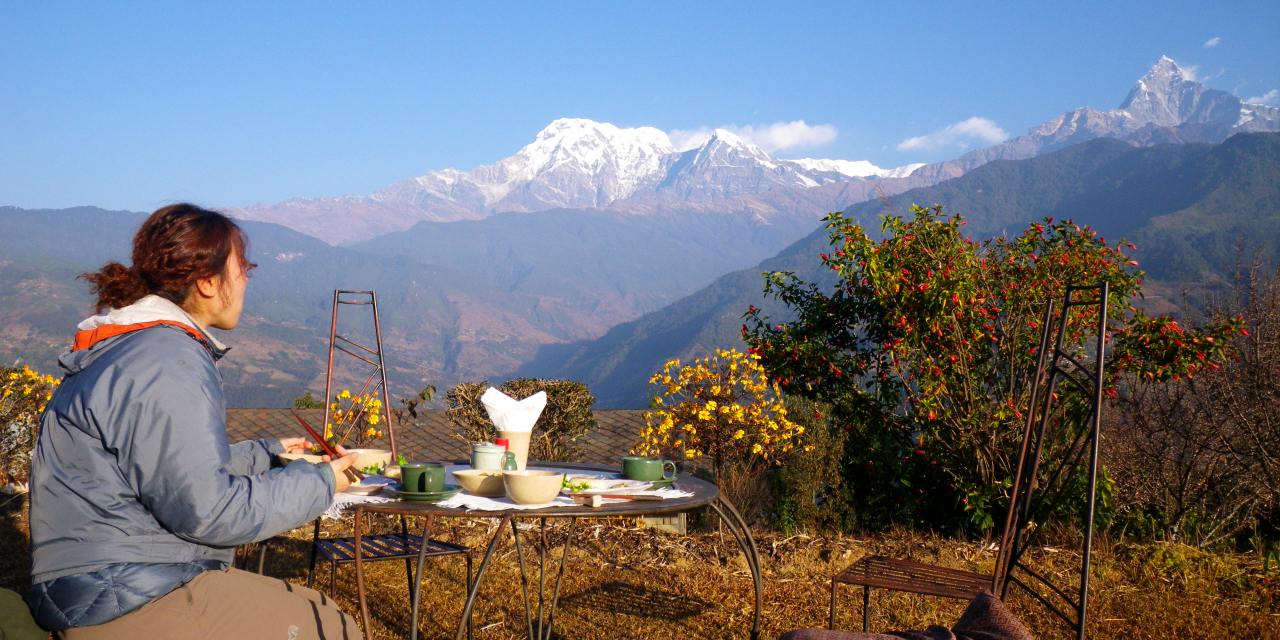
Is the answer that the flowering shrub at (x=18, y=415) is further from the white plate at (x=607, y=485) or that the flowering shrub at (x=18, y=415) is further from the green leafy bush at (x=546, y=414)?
the white plate at (x=607, y=485)

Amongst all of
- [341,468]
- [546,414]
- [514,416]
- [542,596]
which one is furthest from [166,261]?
[546,414]

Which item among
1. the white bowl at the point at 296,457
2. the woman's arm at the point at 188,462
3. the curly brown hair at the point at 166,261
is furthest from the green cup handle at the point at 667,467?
the curly brown hair at the point at 166,261

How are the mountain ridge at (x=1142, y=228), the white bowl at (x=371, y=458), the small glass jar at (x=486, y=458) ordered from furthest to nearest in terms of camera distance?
1. the mountain ridge at (x=1142, y=228)
2. the small glass jar at (x=486, y=458)
3. the white bowl at (x=371, y=458)

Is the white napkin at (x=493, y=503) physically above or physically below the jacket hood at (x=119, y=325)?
below

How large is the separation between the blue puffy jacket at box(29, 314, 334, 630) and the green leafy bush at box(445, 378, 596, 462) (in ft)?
19.8

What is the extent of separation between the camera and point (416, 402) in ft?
28.8

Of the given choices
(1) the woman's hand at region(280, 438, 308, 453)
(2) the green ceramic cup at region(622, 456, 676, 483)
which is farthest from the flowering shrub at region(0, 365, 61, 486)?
(2) the green ceramic cup at region(622, 456, 676, 483)

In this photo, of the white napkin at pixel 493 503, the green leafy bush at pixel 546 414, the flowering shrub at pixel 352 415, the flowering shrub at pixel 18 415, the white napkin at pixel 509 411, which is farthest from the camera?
the green leafy bush at pixel 546 414

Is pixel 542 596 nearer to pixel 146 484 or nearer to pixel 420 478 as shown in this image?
pixel 420 478

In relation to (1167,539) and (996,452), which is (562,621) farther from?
(1167,539)

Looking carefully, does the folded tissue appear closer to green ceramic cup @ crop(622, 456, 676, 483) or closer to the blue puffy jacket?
green ceramic cup @ crop(622, 456, 676, 483)

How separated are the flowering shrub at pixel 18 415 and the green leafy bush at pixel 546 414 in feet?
10.5

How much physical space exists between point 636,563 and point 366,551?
2120 millimetres

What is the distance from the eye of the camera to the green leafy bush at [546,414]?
8102 millimetres
